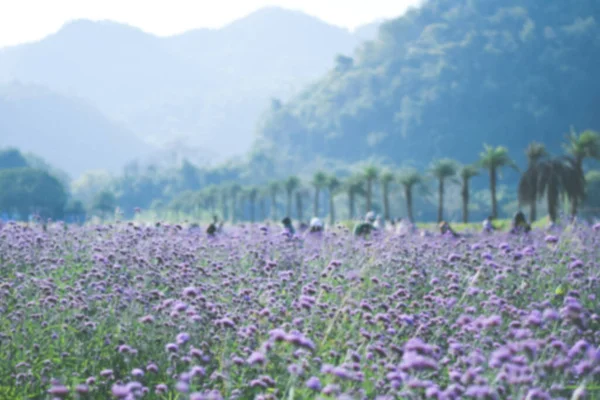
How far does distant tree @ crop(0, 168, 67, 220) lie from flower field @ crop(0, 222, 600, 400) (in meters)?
106

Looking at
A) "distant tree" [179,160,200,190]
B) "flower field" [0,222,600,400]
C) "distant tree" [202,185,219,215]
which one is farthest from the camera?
"distant tree" [179,160,200,190]

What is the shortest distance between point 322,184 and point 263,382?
307 feet

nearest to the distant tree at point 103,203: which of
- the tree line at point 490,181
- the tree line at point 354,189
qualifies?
the tree line at point 354,189

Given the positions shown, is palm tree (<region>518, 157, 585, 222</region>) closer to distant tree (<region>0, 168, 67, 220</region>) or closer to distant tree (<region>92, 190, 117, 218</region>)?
distant tree (<region>0, 168, 67, 220</region>)

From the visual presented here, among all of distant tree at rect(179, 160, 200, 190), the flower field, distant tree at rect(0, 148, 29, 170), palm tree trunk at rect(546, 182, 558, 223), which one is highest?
distant tree at rect(0, 148, 29, 170)

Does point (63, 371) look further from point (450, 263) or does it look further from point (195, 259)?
point (450, 263)

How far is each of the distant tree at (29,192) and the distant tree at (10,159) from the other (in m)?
35.2

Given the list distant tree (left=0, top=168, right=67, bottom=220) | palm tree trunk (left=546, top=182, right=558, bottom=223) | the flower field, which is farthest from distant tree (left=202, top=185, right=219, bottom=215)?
the flower field

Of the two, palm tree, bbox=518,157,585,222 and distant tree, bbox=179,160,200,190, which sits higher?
distant tree, bbox=179,160,200,190

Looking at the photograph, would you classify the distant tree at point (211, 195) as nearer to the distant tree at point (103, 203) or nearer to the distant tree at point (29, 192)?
the distant tree at point (103, 203)

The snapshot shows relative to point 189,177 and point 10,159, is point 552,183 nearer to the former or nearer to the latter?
point 10,159

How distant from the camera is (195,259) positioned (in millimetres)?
8680

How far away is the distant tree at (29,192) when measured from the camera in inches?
4296

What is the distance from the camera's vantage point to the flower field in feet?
15.1
